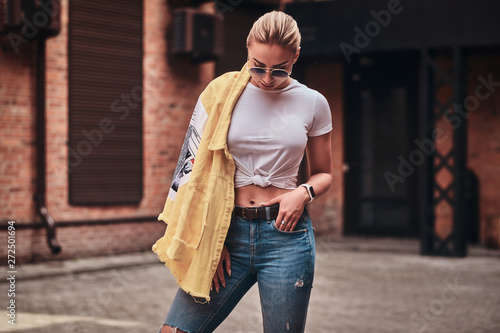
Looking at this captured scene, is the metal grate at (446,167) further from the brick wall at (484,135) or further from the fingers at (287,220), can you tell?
the fingers at (287,220)

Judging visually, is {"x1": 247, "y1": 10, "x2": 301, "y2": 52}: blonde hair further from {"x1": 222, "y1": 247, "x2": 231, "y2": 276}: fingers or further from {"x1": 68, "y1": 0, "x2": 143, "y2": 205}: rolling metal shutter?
{"x1": 68, "y1": 0, "x2": 143, "y2": 205}: rolling metal shutter

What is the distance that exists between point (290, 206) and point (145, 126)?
34.7 ft

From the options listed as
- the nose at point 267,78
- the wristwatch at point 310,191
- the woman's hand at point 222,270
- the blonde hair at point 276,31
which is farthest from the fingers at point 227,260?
the blonde hair at point 276,31

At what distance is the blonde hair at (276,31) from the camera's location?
2.65 meters

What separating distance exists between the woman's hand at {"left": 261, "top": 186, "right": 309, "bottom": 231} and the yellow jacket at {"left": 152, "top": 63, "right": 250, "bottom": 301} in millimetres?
183

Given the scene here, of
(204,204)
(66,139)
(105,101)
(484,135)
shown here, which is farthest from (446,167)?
(204,204)

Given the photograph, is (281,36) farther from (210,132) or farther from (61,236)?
(61,236)

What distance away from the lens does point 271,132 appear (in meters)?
2.78

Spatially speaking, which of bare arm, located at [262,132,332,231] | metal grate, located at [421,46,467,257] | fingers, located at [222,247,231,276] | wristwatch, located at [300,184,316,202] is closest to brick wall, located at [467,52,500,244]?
metal grate, located at [421,46,467,257]

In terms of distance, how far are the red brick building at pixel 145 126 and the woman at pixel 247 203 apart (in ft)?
27.5

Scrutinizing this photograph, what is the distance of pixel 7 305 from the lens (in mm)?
7824

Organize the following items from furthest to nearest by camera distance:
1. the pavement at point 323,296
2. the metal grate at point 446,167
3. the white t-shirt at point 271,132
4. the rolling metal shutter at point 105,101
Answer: the metal grate at point 446,167
the rolling metal shutter at point 105,101
the pavement at point 323,296
the white t-shirt at point 271,132

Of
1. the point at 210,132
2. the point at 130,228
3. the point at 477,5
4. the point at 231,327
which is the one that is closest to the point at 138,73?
the point at 130,228

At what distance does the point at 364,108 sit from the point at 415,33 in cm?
335
